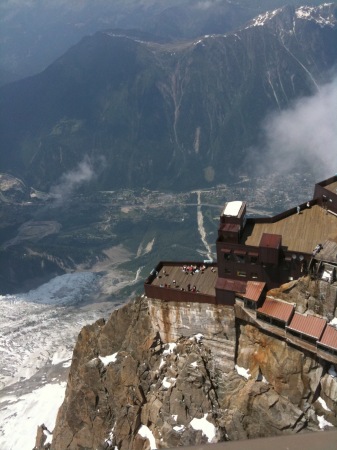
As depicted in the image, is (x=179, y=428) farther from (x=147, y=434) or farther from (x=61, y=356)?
(x=61, y=356)

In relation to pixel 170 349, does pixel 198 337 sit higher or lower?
higher

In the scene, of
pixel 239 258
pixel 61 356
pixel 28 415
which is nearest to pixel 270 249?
pixel 239 258

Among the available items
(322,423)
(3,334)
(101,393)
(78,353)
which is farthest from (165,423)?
(3,334)

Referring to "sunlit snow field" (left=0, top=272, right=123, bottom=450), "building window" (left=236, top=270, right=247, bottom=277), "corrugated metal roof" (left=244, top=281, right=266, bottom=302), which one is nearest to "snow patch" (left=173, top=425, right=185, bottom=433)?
"corrugated metal roof" (left=244, top=281, right=266, bottom=302)

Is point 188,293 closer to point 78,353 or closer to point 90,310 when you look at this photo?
point 78,353

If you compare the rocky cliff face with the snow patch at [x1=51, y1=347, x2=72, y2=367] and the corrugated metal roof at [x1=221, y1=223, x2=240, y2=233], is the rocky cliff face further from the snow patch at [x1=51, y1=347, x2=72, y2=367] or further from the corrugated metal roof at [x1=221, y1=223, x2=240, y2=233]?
the snow patch at [x1=51, y1=347, x2=72, y2=367]
